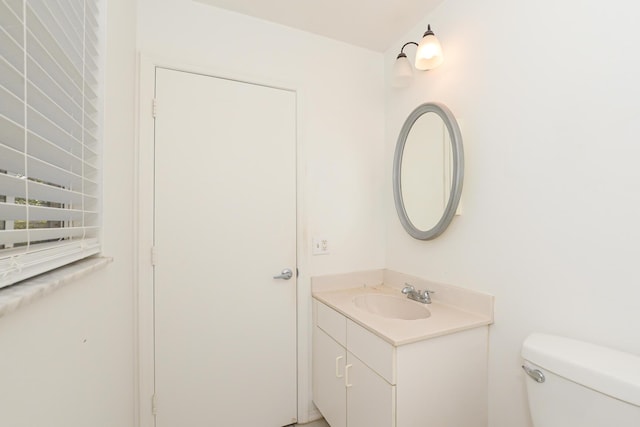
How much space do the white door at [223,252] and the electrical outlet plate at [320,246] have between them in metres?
0.14

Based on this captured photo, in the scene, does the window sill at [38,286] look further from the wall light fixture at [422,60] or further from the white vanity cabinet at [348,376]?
the wall light fixture at [422,60]

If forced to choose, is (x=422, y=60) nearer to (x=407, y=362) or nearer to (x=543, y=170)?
(x=543, y=170)

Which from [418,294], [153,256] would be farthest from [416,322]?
[153,256]

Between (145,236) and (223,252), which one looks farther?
(223,252)

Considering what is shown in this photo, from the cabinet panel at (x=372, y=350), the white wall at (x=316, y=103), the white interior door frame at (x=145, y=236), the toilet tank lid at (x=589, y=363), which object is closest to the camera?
the toilet tank lid at (x=589, y=363)

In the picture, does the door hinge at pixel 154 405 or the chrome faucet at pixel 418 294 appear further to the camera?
the chrome faucet at pixel 418 294

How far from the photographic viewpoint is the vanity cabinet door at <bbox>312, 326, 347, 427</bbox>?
1446mm

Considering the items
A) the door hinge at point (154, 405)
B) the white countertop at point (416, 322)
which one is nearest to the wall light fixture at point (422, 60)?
the white countertop at point (416, 322)

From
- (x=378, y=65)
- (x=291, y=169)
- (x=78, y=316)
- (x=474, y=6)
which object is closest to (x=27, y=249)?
(x=78, y=316)

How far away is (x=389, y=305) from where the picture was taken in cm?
172

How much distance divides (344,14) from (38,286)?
187 cm

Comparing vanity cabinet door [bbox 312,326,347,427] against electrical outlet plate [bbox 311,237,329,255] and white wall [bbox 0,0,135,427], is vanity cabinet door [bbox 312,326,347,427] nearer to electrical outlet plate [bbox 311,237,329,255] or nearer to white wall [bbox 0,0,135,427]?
electrical outlet plate [bbox 311,237,329,255]

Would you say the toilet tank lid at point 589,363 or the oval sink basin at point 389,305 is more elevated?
the toilet tank lid at point 589,363

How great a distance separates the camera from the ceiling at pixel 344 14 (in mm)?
1574
